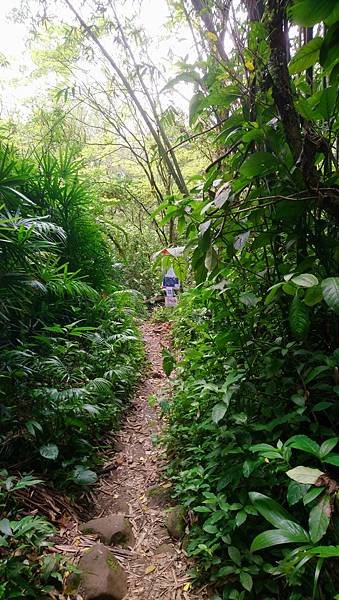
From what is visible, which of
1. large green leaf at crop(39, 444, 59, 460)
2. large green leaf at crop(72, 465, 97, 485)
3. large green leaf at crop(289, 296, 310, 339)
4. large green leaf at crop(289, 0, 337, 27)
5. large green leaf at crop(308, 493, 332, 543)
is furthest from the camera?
large green leaf at crop(72, 465, 97, 485)

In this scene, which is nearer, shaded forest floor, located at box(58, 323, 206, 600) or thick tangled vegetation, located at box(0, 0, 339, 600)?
thick tangled vegetation, located at box(0, 0, 339, 600)

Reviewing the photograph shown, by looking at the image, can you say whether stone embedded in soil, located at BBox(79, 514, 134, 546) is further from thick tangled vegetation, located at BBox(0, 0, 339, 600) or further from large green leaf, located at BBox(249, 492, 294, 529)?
large green leaf, located at BBox(249, 492, 294, 529)

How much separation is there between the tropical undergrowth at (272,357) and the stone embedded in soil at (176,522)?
0.20ft

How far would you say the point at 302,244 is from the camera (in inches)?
54.5

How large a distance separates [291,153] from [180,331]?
2.70 metres

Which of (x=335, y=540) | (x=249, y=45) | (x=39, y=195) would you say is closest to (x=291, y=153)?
(x=249, y=45)

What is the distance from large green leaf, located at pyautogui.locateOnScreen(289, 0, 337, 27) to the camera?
2.12 ft

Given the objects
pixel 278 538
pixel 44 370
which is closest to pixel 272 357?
pixel 278 538

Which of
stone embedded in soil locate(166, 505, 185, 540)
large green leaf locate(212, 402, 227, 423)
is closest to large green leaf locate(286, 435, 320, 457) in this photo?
large green leaf locate(212, 402, 227, 423)

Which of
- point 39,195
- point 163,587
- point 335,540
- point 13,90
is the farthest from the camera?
point 13,90

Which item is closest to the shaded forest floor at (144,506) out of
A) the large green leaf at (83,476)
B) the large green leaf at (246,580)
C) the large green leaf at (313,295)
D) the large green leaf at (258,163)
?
the large green leaf at (83,476)

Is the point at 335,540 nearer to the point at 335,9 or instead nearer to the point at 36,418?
the point at 335,9

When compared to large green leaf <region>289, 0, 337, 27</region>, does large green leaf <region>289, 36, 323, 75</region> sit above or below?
above

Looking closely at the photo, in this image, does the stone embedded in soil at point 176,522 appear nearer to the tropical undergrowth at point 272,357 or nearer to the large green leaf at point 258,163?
the tropical undergrowth at point 272,357
